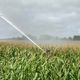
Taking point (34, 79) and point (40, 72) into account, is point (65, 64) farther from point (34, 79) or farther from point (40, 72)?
point (34, 79)

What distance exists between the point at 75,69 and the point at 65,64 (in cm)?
80

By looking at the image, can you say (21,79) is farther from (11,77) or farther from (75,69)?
(75,69)

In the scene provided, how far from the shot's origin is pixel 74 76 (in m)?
8.50

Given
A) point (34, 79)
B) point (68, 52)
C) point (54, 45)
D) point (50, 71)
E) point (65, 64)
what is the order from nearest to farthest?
point (34, 79), point (50, 71), point (65, 64), point (68, 52), point (54, 45)

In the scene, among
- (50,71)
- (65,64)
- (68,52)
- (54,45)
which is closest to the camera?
(50,71)

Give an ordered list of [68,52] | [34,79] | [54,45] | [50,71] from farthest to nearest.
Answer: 1. [54,45]
2. [68,52]
3. [50,71]
4. [34,79]

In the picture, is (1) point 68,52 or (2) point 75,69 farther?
(1) point 68,52

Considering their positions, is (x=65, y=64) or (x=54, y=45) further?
(x=54, y=45)

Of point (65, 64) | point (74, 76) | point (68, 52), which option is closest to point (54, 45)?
point (68, 52)

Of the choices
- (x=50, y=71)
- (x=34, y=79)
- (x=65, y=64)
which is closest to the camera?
(x=34, y=79)

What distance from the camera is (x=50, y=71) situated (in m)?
8.79

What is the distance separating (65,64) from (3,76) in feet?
5.85

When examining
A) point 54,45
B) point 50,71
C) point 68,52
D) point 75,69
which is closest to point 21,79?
point 50,71

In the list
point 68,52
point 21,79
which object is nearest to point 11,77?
point 21,79
